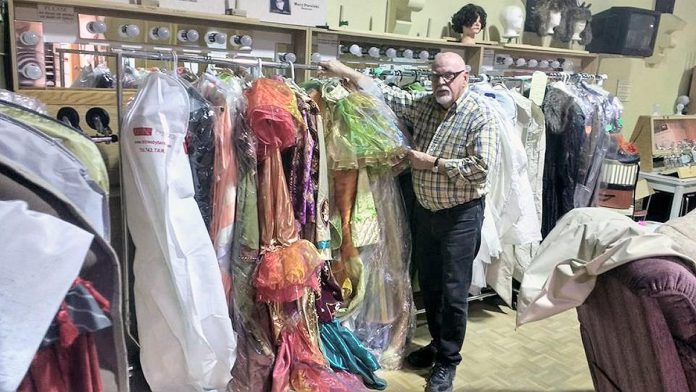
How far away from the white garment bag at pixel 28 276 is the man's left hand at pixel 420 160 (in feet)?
4.98

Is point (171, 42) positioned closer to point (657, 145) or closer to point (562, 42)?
point (562, 42)

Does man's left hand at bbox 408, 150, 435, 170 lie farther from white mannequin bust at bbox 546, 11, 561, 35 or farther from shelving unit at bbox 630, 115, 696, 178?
shelving unit at bbox 630, 115, 696, 178

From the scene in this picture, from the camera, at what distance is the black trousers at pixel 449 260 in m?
2.18

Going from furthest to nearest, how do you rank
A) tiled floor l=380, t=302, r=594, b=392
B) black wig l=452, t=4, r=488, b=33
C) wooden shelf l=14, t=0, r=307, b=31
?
black wig l=452, t=4, r=488, b=33 < tiled floor l=380, t=302, r=594, b=392 < wooden shelf l=14, t=0, r=307, b=31

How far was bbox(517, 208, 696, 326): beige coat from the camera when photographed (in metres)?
1.46

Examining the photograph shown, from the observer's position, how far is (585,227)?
171 centimetres

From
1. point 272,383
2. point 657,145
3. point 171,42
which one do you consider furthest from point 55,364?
point 657,145

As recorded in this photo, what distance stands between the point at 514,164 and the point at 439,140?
60cm

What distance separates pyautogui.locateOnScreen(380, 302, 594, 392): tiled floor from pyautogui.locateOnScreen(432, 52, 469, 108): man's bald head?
1156 millimetres

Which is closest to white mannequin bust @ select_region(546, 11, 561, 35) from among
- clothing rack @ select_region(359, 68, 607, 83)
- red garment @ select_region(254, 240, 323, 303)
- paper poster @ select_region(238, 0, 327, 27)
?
clothing rack @ select_region(359, 68, 607, 83)

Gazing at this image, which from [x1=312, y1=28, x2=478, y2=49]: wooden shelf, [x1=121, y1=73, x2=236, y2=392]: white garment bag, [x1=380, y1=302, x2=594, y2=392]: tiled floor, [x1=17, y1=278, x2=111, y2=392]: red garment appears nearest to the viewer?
[x1=17, y1=278, x2=111, y2=392]: red garment

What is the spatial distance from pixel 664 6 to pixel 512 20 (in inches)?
75.9

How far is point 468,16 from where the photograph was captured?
318cm

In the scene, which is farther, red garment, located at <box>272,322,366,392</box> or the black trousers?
the black trousers
